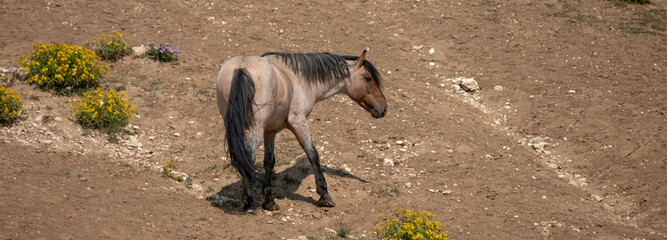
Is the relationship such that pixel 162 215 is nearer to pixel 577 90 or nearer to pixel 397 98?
pixel 397 98

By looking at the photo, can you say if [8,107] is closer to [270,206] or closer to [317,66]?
[270,206]

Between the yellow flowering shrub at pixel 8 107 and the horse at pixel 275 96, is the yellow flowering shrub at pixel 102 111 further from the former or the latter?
the horse at pixel 275 96

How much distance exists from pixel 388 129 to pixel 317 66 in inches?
102

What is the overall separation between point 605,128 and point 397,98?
3.59 meters

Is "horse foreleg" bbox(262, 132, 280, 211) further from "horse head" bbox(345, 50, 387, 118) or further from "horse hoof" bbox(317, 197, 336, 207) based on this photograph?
"horse head" bbox(345, 50, 387, 118)

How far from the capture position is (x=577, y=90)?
1107cm

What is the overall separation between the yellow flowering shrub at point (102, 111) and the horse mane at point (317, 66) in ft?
8.59

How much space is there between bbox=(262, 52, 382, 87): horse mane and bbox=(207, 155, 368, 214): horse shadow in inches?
53.7

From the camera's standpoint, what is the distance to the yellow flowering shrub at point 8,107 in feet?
25.6

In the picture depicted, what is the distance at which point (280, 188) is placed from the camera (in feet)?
26.7

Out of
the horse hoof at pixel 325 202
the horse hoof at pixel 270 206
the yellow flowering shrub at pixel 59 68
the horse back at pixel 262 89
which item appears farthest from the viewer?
the yellow flowering shrub at pixel 59 68

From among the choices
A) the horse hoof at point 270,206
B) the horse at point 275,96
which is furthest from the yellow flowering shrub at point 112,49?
the horse hoof at point 270,206

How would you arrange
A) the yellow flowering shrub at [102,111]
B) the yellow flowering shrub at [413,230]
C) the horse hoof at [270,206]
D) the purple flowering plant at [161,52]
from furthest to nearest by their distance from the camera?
the purple flowering plant at [161,52] < the yellow flowering shrub at [102,111] < the horse hoof at [270,206] < the yellow flowering shrub at [413,230]

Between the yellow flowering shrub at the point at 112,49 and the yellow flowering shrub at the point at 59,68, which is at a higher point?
the yellow flowering shrub at the point at 59,68
